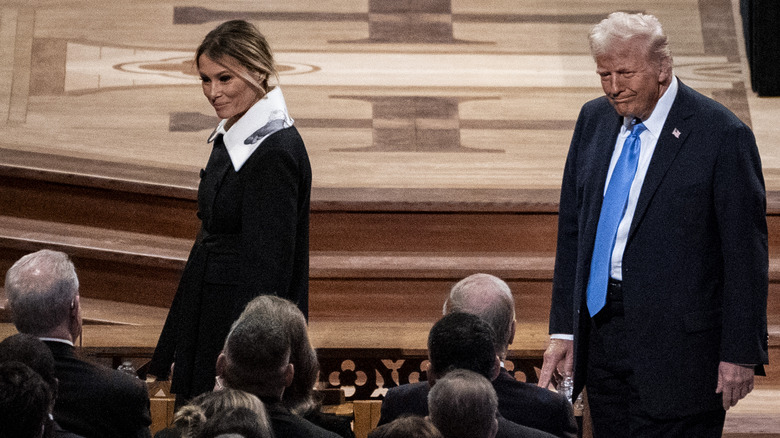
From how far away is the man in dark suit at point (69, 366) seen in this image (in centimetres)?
151

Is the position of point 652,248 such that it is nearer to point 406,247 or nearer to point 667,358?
point 667,358

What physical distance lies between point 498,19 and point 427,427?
7.67ft

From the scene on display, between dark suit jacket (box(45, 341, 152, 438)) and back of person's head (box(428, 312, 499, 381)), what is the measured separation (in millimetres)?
428

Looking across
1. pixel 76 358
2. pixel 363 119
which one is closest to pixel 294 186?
pixel 76 358

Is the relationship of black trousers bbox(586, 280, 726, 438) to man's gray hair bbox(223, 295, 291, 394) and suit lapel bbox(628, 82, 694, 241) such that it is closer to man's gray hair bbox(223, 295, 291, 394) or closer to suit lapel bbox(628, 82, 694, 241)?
suit lapel bbox(628, 82, 694, 241)

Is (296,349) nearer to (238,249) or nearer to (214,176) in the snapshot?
(238,249)

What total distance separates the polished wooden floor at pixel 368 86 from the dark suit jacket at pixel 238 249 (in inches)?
38.6

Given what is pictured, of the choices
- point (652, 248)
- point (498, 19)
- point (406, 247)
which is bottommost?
point (406, 247)

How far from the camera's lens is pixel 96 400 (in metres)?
1.52

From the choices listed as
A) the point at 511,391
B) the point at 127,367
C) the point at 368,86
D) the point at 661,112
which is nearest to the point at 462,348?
the point at 511,391

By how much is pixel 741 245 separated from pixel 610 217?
0.20 meters

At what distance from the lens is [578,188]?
1.77 m

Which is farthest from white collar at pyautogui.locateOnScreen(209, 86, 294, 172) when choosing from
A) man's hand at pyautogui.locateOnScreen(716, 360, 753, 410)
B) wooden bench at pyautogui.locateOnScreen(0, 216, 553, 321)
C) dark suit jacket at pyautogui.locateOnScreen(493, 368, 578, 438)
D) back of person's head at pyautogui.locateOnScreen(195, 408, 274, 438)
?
wooden bench at pyautogui.locateOnScreen(0, 216, 553, 321)

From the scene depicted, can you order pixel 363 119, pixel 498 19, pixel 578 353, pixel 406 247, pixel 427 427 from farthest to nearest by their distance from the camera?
1. pixel 498 19
2. pixel 363 119
3. pixel 406 247
4. pixel 578 353
5. pixel 427 427
